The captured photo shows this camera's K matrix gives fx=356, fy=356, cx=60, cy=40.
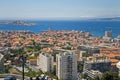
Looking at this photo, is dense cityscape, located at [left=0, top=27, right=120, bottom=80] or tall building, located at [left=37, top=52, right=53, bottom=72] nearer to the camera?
dense cityscape, located at [left=0, top=27, right=120, bottom=80]

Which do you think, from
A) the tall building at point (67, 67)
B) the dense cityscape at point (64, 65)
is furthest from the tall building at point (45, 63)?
the tall building at point (67, 67)

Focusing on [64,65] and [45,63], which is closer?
[64,65]

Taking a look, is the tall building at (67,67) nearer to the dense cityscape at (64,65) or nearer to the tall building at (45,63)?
the dense cityscape at (64,65)

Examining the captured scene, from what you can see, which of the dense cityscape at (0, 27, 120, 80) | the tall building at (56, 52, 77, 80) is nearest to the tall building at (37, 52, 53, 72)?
the dense cityscape at (0, 27, 120, 80)

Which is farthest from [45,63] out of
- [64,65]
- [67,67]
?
[67,67]

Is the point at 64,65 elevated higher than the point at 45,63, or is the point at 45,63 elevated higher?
the point at 64,65

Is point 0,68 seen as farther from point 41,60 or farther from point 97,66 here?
point 97,66

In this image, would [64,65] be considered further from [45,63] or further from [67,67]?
[45,63]

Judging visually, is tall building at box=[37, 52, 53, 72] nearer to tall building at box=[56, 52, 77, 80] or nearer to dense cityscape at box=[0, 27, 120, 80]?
dense cityscape at box=[0, 27, 120, 80]

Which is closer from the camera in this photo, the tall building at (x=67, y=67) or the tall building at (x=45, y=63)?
the tall building at (x=67, y=67)
